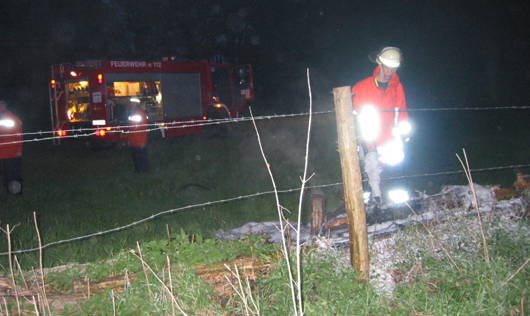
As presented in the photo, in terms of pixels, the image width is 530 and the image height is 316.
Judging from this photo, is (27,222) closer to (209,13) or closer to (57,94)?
(57,94)

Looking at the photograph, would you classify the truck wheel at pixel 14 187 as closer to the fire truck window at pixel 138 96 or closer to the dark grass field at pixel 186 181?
the dark grass field at pixel 186 181

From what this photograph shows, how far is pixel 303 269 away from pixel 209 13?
33438 mm

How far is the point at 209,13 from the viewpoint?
34.0 meters

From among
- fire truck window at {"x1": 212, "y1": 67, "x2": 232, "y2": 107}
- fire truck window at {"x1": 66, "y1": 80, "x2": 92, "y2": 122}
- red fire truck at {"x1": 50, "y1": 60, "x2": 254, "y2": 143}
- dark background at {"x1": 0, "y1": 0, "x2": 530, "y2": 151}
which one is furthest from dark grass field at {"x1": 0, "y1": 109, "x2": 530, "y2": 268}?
dark background at {"x1": 0, "y1": 0, "x2": 530, "y2": 151}

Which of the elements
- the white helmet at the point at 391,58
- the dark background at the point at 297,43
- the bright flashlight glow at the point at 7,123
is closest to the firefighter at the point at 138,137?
the bright flashlight glow at the point at 7,123

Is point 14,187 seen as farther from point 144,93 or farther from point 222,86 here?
point 222,86

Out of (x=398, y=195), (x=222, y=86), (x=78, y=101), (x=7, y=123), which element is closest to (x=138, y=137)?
(x=7, y=123)

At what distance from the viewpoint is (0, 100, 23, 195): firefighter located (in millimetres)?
6431

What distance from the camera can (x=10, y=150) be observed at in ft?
22.0

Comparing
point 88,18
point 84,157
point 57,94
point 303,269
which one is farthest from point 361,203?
point 88,18

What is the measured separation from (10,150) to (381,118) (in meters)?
5.62

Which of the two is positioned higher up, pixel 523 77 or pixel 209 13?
pixel 209 13

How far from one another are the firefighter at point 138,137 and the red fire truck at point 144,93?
2473 millimetres

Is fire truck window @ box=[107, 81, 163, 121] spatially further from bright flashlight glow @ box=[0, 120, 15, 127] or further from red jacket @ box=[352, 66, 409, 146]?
red jacket @ box=[352, 66, 409, 146]
